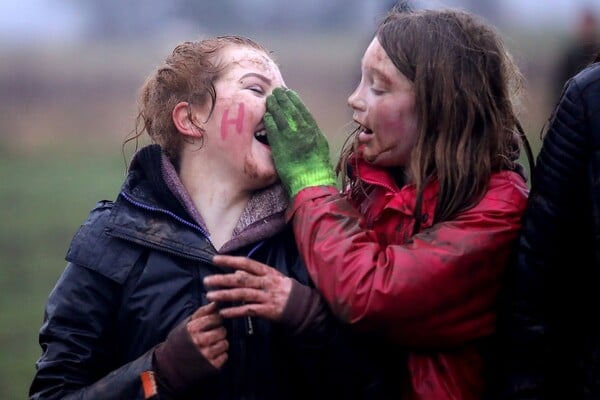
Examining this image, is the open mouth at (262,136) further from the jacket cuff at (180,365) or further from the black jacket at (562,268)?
the black jacket at (562,268)

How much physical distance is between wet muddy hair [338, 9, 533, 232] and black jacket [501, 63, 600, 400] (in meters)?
Result: 0.22

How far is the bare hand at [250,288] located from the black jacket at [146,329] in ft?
0.25

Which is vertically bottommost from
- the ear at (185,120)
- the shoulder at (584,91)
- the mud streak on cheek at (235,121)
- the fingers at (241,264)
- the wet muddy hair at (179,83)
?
the fingers at (241,264)

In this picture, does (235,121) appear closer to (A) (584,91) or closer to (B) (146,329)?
(B) (146,329)

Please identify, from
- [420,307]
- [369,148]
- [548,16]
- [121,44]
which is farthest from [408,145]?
[548,16]

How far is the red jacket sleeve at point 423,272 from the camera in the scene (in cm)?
229

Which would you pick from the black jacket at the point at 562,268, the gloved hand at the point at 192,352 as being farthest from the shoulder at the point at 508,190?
the gloved hand at the point at 192,352

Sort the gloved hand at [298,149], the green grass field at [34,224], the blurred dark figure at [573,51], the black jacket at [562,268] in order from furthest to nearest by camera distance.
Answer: the blurred dark figure at [573,51] < the green grass field at [34,224] < the gloved hand at [298,149] < the black jacket at [562,268]

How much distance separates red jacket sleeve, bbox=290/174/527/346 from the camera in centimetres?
229

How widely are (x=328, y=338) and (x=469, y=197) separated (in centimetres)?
46

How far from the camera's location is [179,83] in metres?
2.68

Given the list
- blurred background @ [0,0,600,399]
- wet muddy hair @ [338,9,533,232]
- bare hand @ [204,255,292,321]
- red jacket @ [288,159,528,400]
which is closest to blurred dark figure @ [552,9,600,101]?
blurred background @ [0,0,600,399]

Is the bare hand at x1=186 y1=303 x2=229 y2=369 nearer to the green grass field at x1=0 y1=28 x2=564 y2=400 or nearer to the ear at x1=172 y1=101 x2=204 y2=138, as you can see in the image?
the ear at x1=172 y1=101 x2=204 y2=138

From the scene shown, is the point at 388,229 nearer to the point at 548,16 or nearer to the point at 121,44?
the point at 121,44
